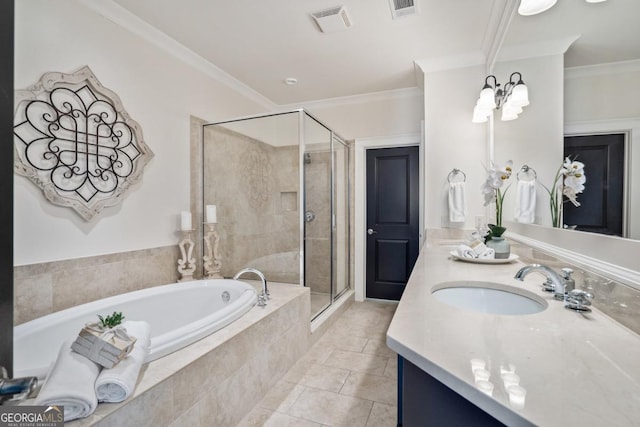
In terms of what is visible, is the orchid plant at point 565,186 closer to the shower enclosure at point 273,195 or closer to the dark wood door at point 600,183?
the dark wood door at point 600,183

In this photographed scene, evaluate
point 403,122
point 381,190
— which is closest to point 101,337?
point 381,190

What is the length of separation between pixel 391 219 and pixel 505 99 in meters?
1.91

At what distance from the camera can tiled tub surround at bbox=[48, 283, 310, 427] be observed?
1034mm

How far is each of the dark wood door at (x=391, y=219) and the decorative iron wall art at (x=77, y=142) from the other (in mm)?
2565

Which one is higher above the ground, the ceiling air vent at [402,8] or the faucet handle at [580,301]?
the ceiling air vent at [402,8]

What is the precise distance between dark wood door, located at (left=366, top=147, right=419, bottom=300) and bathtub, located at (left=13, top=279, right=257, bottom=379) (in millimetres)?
1946

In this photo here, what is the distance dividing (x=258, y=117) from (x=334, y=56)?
3.02 ft

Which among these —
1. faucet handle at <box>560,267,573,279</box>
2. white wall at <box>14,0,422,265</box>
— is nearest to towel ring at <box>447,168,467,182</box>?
faucet handle at <box>560,267,573,279</box>

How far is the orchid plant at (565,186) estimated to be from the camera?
0.97 meters

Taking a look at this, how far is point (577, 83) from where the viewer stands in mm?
994

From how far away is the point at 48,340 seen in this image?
145 cm

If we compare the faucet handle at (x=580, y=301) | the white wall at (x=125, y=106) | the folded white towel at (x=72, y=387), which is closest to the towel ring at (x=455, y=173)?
the faucet handle at (x=580, y=301)

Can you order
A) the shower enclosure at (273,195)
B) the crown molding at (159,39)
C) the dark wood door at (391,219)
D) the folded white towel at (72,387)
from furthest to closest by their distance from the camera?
the dark wood door at (391,219), the shower enclosure at (273,195), the crown molding at (159,39), the folded white towel at (72,387)

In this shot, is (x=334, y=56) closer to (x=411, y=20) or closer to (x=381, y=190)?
(x=411, y=20)
